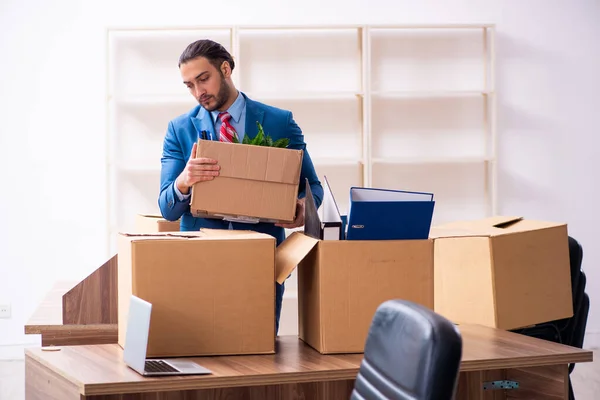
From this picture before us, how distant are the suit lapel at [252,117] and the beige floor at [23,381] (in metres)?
2.20

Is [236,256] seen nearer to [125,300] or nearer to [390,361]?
[125,300]

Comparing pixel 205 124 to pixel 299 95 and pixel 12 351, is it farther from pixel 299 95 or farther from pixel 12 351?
pixel 12 351

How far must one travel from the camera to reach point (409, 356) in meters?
1.26

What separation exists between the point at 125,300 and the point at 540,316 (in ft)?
4.06

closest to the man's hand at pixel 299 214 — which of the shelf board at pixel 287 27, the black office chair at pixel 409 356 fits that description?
the black office chair at pixel 409 356

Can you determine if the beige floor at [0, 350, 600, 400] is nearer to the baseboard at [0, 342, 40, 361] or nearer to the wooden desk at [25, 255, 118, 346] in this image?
the baseboard at [0, 342, 40, 361]

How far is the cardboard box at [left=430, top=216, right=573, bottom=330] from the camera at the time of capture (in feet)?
7.70

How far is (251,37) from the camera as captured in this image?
493cm

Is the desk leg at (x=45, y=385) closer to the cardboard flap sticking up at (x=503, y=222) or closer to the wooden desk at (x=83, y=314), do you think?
the wooden desk at (x=83, y=314)

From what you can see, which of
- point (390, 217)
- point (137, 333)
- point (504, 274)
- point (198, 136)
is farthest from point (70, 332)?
point (504, 274)

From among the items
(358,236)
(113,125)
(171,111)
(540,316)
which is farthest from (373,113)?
(358,236)

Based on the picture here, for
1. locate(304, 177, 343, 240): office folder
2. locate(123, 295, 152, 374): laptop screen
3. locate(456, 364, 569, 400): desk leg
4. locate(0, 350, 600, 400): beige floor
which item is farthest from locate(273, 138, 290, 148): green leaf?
locate(0, 350, 600, 400): beige floor

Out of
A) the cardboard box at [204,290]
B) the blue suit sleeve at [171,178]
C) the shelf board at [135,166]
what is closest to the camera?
the cardboard box at [204,290]

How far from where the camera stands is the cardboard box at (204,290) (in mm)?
1900
